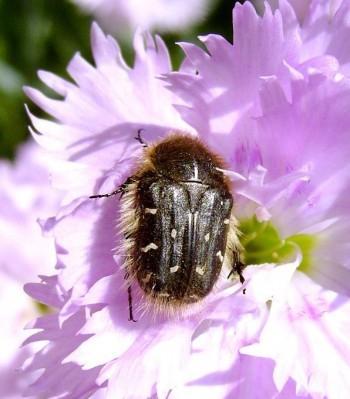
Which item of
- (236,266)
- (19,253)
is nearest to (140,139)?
(236,266)

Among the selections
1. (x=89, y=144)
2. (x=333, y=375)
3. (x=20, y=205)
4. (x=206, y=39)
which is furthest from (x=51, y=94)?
(x=333, y=375)

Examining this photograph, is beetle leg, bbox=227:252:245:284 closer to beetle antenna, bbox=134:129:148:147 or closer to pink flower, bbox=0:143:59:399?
beetle antenna, bbox=134:129:148:147

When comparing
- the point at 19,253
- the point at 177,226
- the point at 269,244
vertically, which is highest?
the point at 177,226

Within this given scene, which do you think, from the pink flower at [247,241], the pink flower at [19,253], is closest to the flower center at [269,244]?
the pink flower at [247,241]

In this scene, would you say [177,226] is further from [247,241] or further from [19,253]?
[19,253]

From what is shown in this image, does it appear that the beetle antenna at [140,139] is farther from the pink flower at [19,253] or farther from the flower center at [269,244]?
the pink flower at [19,253]

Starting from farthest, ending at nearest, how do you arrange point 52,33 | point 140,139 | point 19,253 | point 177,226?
point 52,33 < point 19,253 < point 140,139 < point 177,226

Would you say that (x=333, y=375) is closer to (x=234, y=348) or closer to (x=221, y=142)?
(x=234, y=348)
